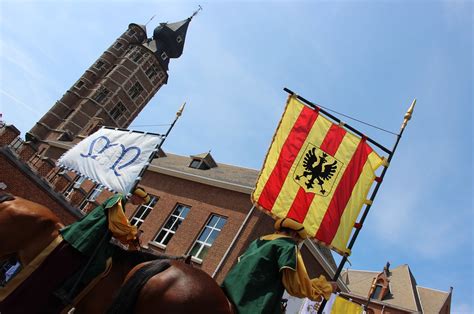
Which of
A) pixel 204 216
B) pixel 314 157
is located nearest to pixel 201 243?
pixel 204 216

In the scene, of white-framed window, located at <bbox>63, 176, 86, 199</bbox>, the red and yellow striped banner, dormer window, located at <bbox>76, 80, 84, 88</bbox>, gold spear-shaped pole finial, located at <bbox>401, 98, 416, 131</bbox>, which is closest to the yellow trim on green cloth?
the red and yellow striped banner

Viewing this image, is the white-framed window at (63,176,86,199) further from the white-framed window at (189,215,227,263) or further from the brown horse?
the brown horse

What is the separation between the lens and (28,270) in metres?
4.49

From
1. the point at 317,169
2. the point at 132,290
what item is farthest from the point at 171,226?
the point at 132,290

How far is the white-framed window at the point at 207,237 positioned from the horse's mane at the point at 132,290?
13548 mm

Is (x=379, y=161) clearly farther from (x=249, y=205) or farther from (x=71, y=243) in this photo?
(x=249, y=205)

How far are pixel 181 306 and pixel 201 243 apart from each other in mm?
14495

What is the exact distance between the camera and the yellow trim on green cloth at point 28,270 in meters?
4.35

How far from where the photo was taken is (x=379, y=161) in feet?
20.9

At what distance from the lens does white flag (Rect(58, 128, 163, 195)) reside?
6.24m

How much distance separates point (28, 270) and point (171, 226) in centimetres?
1460

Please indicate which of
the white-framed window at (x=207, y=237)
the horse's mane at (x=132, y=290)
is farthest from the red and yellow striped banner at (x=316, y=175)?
the white-framed window at (x=207, y=237)

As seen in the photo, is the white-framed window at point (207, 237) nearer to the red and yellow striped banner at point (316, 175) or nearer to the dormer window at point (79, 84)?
the red and yellow striped banner at point (316, 175)

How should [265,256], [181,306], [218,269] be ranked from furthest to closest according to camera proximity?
[218,269]
[265,256]
[181,306]
